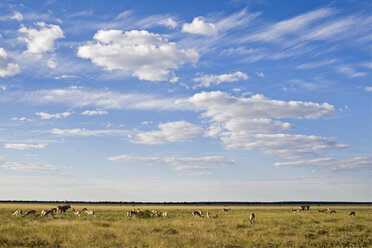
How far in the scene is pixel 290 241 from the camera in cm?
1869

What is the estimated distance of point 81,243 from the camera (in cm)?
1734

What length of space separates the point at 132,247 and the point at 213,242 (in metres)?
4.38

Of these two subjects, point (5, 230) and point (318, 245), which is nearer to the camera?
point (318, 245)

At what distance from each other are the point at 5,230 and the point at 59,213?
23440 millimetres

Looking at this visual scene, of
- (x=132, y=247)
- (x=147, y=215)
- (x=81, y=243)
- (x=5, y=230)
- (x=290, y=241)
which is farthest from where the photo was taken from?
(x=147, y=215)

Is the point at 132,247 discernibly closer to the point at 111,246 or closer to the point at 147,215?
the point at 111,246

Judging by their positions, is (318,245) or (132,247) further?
(318,245)

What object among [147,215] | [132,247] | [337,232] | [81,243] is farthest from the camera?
[147,215]

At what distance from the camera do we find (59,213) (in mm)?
44156

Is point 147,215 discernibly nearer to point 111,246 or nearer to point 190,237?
point 190,237

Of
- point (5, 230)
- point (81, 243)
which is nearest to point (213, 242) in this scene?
point (81, 243)

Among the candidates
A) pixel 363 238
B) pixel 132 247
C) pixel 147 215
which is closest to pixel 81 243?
pixel 132 247

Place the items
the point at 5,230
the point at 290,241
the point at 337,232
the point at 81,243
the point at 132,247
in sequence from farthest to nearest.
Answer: the point at 337,232
the point at 5,230
the point at 290,241
the point at 81,243
the point at 132,247

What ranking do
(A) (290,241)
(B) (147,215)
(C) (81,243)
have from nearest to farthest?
(C) (81,243) < (A) (290,241) < (B) (147,215)
